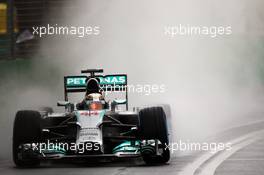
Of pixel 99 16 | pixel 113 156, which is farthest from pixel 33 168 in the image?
pixel 99 16

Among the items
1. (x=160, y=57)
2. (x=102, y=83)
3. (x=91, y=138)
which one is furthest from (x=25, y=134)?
(x=160, y=57)

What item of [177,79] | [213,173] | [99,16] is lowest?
[213,173]

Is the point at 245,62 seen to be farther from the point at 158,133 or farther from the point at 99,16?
the point at 158,133

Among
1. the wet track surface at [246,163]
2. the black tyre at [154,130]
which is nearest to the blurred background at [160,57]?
the wet track surface at [246,163]

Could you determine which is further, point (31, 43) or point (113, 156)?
point (31, 43)

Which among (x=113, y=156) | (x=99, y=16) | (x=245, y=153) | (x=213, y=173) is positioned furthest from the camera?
(x=99, y=16)

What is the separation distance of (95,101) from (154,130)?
4.69 ft

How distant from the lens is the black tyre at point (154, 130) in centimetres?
1300

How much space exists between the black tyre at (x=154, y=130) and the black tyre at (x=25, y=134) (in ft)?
4.98

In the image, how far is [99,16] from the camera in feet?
94.4

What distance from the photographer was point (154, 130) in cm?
1303

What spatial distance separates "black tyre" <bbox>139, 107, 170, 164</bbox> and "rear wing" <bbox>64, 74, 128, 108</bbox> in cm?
193

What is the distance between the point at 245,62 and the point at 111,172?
14.6 meters

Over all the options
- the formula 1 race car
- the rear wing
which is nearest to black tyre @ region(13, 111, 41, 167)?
the formula 1 race car
